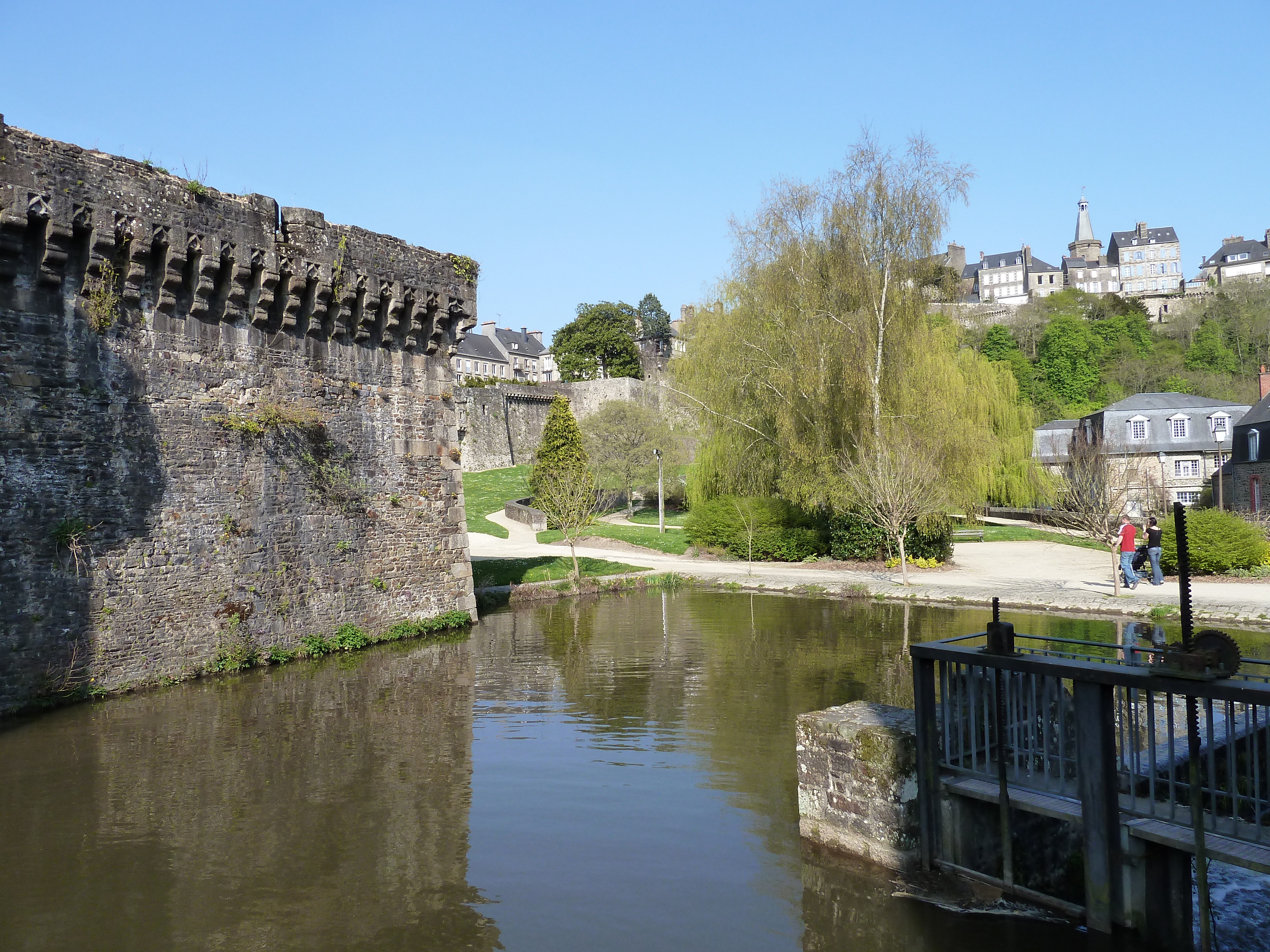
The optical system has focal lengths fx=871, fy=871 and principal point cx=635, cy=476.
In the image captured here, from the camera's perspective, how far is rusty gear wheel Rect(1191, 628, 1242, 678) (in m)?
4.15

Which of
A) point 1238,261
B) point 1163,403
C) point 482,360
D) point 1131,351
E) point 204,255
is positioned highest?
point 1238,261

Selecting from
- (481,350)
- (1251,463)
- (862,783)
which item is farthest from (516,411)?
(862,783)

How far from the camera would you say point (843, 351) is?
883 inches

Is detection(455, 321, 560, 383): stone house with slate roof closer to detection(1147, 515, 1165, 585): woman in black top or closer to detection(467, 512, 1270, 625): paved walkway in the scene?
detection(467, 512, 1270, 625): paved walkway

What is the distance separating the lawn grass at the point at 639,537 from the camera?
29.4m

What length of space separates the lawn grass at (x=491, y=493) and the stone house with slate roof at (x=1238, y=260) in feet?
253

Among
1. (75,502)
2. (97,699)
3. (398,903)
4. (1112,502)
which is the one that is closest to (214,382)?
(75,502)

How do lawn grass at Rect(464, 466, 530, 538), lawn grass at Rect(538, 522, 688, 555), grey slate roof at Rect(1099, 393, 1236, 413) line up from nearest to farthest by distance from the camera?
lawn grass at Rect(538, 522, 688, 555)
lawn grass at Rect(464, 466, 530, 538)
grey slate roof at Rect(1099, 393, 1236, 413)

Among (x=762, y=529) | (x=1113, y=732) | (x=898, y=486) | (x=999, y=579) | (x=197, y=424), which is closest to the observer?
(x=1113, y=732)

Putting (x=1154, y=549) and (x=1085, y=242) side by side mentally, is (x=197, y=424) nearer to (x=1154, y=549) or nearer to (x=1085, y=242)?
(x=1154, y=549)

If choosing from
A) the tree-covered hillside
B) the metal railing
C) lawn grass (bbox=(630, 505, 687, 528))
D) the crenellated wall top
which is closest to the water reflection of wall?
the metal railing

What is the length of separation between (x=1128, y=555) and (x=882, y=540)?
738cm

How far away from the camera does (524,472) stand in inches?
2007

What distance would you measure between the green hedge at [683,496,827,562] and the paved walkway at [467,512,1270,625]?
0.64 metres
